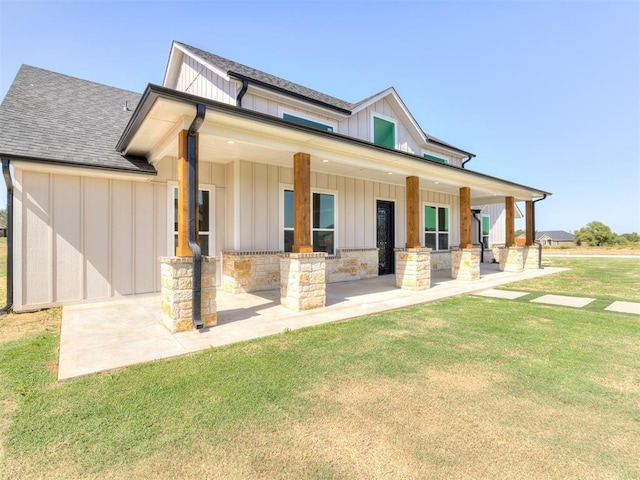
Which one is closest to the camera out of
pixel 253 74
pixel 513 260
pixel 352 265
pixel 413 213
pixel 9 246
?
pixel 9 246

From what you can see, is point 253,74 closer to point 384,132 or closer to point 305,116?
point 305,116

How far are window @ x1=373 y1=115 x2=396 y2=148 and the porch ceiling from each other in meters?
2.48

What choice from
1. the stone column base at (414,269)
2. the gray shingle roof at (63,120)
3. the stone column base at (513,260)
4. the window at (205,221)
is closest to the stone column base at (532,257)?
the stone column base at (513,260)

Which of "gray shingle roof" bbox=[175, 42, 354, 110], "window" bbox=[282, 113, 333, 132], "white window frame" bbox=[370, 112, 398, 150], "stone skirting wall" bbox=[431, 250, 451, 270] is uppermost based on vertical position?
"gray shingle roof" bbox=[175, 42, 354, 110]

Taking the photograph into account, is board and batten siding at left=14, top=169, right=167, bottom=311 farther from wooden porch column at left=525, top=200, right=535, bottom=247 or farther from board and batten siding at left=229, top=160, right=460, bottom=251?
wooden porch column at left=525, top=200, right=535, bottom=247

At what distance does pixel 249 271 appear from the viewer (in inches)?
303

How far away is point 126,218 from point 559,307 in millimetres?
9405

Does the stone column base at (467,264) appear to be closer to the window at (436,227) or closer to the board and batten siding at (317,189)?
the board and batten siding at (317,189)

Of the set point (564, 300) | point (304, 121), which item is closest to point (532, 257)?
point (564, 300)

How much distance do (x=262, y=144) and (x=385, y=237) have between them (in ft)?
22.7

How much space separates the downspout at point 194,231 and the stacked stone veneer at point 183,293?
0.08 metres

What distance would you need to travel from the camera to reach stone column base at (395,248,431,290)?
7.99m

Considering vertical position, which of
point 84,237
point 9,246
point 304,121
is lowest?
point 9,246

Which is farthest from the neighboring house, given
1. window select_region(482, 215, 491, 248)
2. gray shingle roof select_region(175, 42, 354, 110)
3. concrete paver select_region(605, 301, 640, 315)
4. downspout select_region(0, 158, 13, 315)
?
downspout select_region(0, 158, 13, 315)
